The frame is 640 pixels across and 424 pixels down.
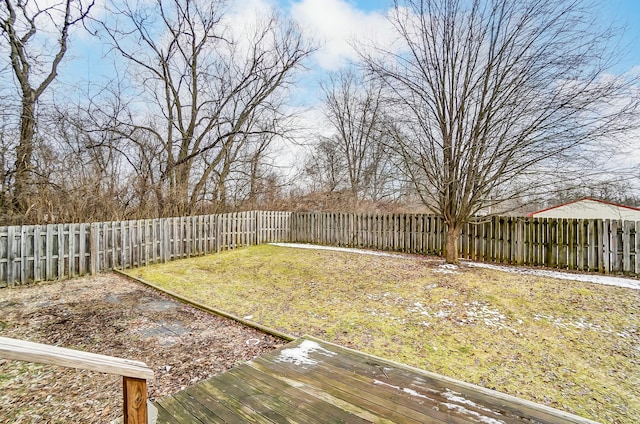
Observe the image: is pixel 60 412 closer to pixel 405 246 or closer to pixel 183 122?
pixel 405 246

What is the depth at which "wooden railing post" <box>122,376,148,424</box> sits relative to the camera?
4.70 feet

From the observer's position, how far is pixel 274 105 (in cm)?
1345

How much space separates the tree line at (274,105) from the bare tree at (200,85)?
2.5 inches

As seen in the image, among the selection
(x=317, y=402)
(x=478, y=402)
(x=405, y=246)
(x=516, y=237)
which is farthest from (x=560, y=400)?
(x=405, y=246)

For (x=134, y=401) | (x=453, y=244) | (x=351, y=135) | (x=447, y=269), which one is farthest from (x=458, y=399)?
(x=351, y=135)

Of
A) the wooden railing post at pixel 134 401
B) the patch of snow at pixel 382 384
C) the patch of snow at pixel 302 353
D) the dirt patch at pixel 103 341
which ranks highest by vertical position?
the wooden railing post at pixel 134 401

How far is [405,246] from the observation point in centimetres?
1028

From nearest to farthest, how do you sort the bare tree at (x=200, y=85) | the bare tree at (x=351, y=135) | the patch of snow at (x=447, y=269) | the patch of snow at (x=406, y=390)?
the patch of snow at (x=406, y=390) → the patch of snow at (x=447, y=269) → the bare tree at (x=200, y=85) → the bare tree at (x=351, y=135)

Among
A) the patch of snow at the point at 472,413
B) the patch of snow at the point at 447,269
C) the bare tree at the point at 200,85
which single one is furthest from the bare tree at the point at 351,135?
the patch of snow at the point at 472,413

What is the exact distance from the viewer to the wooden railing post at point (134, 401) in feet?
4.70

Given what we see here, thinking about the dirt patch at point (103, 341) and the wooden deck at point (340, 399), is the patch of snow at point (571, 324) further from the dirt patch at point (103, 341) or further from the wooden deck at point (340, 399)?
the dirt patch at point (103, 341)

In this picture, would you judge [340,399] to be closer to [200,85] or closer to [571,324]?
[571,324]

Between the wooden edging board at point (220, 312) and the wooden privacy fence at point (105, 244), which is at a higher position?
the wooden privacy fence at point (105, 244)

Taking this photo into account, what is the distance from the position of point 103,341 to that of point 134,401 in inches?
117
